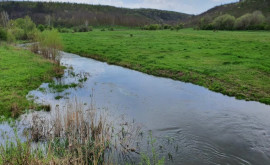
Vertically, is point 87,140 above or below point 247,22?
below

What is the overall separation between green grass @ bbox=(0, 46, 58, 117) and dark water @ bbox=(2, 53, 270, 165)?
1101 mm

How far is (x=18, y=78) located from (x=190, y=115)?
13.5m

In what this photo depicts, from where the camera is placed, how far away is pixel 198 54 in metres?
27.7

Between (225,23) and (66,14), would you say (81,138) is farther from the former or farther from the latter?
(66,14)

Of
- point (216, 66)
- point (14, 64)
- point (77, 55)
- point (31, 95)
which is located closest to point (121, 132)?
point (31, 95)

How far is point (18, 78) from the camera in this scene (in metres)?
17.7

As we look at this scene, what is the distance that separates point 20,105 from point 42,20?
396ft

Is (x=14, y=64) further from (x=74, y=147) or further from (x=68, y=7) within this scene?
(x=68, y=7)

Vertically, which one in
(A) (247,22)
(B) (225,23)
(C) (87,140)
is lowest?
(C) (87,140)

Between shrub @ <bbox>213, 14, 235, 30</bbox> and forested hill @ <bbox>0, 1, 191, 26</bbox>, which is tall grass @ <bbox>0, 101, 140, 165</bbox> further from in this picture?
forested hill @ <bbox>0, 1, 191, 26</bbox>

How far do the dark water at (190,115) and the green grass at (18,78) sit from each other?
3.61ft

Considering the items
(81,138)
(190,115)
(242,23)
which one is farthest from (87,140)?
(242,23)

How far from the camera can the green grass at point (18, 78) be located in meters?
12.8

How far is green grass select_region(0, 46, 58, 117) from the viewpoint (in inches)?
504
